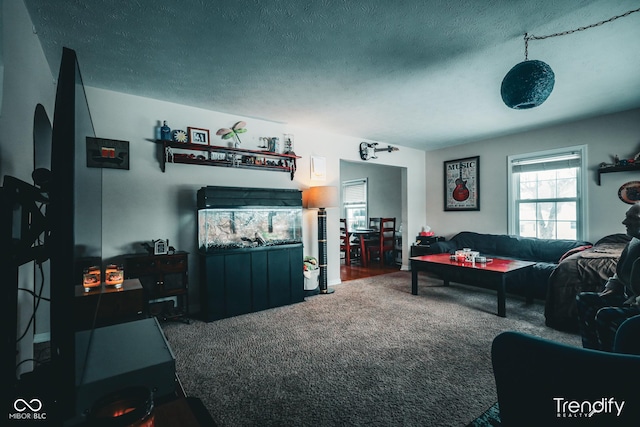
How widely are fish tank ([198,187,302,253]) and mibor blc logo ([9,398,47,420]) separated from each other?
8.05 ft

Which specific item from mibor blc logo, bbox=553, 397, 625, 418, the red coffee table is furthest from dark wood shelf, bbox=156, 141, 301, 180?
mibor blc logo, bbox=553, 397, 625, 418

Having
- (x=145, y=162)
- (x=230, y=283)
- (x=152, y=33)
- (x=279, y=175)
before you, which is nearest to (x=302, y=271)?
(x=230, y=283)

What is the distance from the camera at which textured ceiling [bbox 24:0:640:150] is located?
1.85 m

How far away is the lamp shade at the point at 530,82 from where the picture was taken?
75.8 inches

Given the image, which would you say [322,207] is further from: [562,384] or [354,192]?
[354,192]

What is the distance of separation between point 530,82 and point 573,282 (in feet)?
6.96

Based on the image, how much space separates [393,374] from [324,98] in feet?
8.91

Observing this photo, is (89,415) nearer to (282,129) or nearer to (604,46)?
(604,46)

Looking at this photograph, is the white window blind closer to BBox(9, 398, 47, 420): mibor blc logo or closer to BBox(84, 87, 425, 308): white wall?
BBox(84, 87, 425, 308): white wall

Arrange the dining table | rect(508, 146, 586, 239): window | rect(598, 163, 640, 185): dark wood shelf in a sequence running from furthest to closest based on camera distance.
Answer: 1. the dining table
2. rect(508, 146, 586, 239): window
3. rect(598, 163, 640, 185): dark wood shelf

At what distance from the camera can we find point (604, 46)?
2.29 m

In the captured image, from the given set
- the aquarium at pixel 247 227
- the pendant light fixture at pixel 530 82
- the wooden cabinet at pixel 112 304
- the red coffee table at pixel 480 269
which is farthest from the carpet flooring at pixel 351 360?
the pendant light fixture at pixel 530 82

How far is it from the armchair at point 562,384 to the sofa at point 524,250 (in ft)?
11.3

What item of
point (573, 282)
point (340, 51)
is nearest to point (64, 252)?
point (340, 51)
